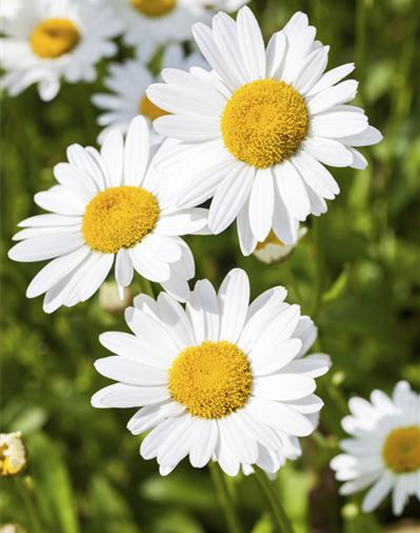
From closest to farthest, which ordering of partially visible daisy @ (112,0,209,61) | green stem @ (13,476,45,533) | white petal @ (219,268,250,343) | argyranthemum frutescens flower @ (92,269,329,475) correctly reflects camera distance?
argyranthemum frutescens flower @ (92,269,329,475) < white petal @ (219,268,250,343) < green stem @ (13,476,45,533) < partially visible daisy @ (112,0,209,61)

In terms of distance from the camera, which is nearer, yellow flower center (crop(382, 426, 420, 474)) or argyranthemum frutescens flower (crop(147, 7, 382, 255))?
argyranthemum frutescens flower (crop(147, 7, 382, 255))

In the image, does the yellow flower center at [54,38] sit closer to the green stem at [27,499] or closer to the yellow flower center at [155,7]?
the yellow flower center at [155,7]

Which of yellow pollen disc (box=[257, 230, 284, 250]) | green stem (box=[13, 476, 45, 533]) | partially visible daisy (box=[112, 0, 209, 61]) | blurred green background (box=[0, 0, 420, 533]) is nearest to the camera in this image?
green stem (box=[13, 476, 45, 533])

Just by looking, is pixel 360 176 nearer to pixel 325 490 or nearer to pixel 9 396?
pixel 325 490

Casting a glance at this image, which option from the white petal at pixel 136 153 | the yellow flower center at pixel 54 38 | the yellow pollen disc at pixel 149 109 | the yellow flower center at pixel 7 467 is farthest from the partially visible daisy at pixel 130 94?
the yellow flower center at pixel 7 467

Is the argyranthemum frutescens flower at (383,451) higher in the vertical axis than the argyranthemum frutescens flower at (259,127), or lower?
lower

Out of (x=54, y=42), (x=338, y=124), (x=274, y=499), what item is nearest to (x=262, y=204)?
(x=338, y=124)

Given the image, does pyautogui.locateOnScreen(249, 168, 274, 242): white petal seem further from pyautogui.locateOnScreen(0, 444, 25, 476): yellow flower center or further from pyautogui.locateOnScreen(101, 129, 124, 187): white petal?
pyautogui.locateOnScreen(0, 444, 25, 476): yellow flower center

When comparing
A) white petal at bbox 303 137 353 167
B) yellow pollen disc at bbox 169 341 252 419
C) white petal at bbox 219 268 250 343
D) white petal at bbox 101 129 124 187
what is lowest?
yellow pollen disc at bbox 169 341 252 419

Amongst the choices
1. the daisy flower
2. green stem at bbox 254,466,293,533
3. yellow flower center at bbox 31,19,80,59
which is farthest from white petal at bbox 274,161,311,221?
yellow flower center at bbox 31,19,80,59
